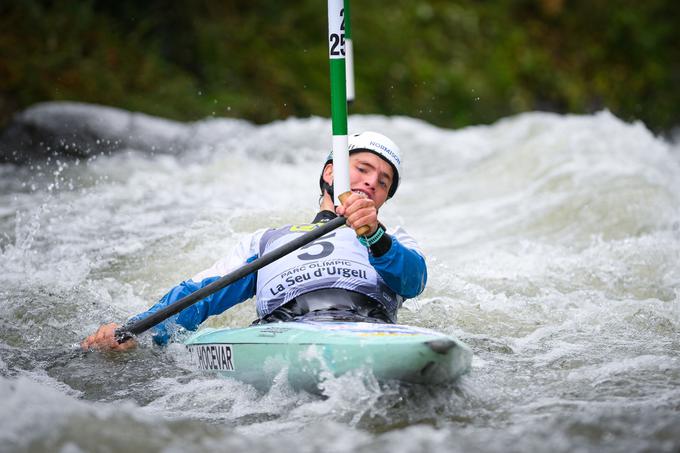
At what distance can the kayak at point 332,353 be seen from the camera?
3672 millimetres

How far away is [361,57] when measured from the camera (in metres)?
16.5

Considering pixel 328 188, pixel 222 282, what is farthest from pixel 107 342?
pixel 328 188

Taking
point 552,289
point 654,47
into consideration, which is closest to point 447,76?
point 654,47

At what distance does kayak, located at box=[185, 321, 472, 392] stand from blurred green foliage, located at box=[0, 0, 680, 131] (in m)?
9.17

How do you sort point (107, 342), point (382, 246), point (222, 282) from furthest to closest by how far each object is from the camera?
point (107, 342)
point (222, 282)
point (382, 246)

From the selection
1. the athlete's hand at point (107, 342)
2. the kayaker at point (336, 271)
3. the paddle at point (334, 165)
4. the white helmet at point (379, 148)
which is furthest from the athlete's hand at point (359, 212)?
the athlete's hand at point (107, 342)

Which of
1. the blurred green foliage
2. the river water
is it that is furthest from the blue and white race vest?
the blurred green foliage

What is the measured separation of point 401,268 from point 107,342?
1590 mm

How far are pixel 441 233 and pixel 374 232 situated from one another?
13.8 ft

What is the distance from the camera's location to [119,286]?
6.25 m

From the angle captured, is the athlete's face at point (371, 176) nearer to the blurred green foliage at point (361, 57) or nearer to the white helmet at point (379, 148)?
the white helmet at point (379, 148)

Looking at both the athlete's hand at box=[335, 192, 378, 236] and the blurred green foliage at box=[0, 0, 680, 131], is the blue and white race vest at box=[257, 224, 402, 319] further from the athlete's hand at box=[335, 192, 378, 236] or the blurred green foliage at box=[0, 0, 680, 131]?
the blurred green foliage at box=[0, 0, 680, 131]

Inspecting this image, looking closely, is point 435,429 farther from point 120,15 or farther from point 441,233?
point 120,15

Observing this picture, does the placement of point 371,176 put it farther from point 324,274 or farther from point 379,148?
point 324,274
